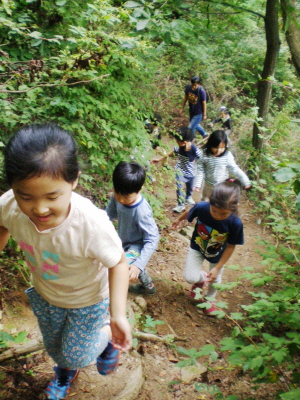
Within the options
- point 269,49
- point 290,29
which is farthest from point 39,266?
point 269,49

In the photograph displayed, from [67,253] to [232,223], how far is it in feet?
6.24

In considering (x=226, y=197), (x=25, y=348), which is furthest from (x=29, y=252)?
(x=226, y=197)

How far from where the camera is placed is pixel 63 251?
1.48m

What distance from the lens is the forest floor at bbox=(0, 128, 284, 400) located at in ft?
6.60

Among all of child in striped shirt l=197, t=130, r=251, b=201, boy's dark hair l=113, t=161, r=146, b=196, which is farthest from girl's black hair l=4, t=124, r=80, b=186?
child in striped shirt l=197, t=130, r=251, b=201

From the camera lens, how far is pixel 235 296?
415 centimetres

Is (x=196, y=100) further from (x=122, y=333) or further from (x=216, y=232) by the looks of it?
(x=122, y=333)

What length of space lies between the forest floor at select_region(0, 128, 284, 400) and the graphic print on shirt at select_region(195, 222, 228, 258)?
69 cm

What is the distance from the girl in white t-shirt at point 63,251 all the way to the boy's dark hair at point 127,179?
1037 mm

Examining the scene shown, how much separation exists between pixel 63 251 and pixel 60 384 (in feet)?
3.07

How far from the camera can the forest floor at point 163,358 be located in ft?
6.60

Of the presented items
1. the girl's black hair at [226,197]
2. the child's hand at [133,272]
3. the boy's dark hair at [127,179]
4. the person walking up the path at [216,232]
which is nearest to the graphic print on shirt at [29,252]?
the child's hand at [133,272]

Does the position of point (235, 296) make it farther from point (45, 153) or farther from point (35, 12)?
point (35, 12)

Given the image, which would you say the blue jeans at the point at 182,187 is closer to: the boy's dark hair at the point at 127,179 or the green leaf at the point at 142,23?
the boy's dark hair at the point at 127,179
